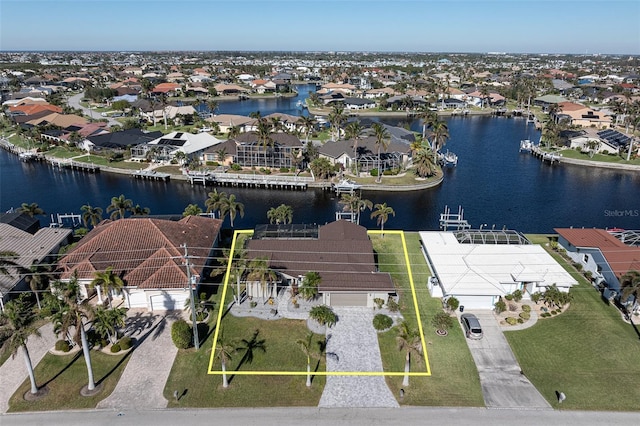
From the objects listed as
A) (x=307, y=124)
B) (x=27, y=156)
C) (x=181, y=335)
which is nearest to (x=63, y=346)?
(x=181, y=335)

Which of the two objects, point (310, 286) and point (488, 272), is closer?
point (310, 286)

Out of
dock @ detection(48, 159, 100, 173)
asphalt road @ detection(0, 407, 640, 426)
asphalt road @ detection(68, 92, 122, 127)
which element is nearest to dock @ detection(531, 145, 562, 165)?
asphalt road @ detection(0, 407, 640, 426)

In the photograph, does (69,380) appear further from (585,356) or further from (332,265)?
(585,356)

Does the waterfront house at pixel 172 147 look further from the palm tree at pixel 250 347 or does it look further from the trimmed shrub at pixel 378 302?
the trimmed shrub at pixel 378 302

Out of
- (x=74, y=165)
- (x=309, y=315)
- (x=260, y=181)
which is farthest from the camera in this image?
(x=74, y=165)

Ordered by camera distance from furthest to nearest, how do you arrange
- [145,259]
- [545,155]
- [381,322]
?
[545,155]
[145,259]
[381,322]

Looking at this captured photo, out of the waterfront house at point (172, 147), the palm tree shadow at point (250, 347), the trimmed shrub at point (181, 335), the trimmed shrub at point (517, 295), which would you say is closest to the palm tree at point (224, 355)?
the palm tree shadow at point (250, 347)

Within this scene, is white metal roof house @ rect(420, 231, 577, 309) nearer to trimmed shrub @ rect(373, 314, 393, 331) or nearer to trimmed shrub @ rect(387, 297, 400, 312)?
trimmed shrub @ rect(387, 297, 400, 312)
